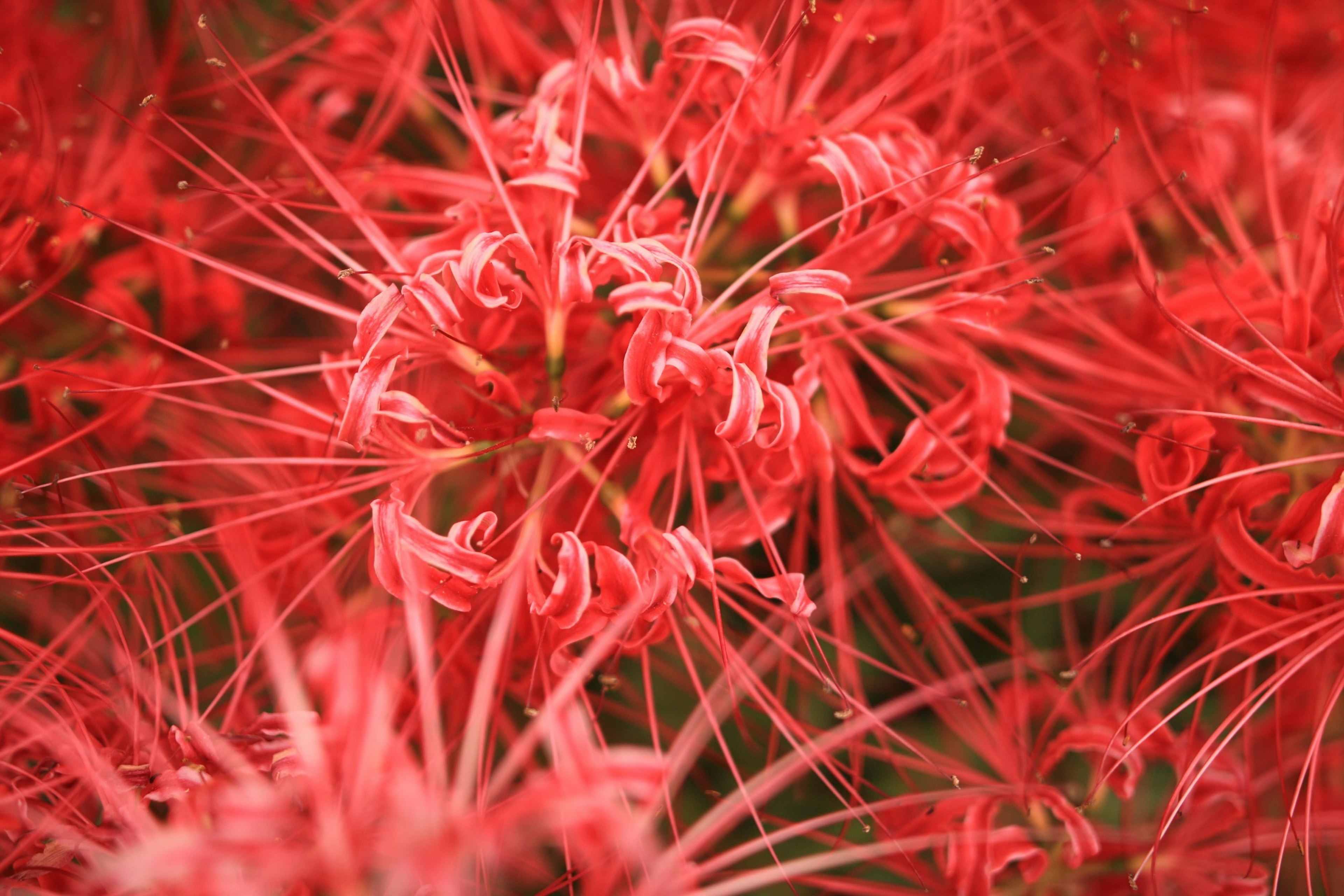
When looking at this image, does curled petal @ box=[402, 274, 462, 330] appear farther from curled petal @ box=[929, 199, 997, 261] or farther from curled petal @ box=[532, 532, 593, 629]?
curled petal @ box=[929, 199, 997, 261]

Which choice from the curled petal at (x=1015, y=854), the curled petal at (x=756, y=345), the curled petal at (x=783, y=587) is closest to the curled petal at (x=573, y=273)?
the curled petal at (x=756, y=345)

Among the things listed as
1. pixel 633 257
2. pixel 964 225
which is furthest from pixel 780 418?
pixel 964 225

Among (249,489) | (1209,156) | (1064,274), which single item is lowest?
(249,489)

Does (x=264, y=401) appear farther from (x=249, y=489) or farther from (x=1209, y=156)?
(x=1209, y=156)

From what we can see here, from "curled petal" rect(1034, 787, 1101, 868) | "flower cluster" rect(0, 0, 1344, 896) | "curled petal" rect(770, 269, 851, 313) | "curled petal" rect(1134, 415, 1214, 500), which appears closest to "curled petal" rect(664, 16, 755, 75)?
"flower cluster" rect(0, 0, 1344, 896)

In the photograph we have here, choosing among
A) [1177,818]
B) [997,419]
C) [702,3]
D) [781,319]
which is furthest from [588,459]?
[1177,818]
